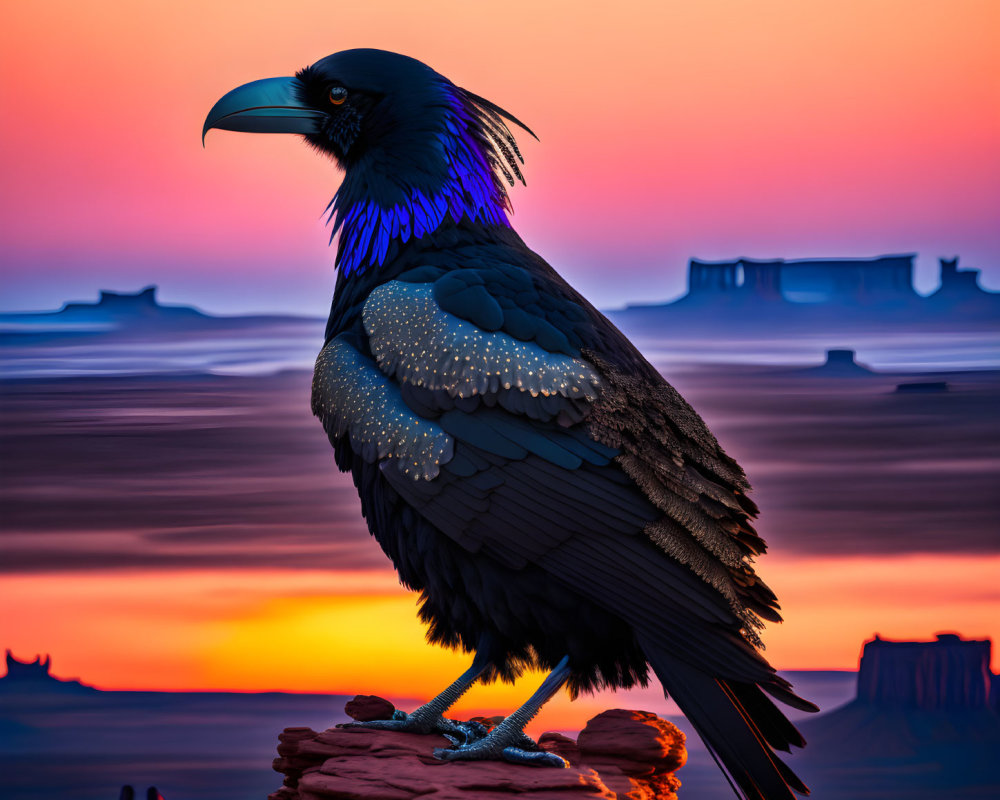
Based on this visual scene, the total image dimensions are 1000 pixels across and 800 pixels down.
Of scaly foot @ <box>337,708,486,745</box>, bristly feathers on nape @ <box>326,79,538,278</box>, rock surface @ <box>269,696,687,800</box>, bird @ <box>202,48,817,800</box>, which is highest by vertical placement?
bristly feathers on nape @ <box>326,79,538,278</box>

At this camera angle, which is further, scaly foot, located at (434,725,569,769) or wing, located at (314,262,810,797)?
scaly foot, located at (434,725,569,769)

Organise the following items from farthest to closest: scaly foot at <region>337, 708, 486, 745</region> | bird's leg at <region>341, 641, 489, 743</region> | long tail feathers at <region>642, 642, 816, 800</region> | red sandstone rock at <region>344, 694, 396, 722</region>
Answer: red sandstone rock at <region>344, 694, 396, 722</region> → scaly foot at <region>337, 708, 486, 745</region> → bird's leg at <region>341, 641, 489, 743</region> → long tail feathers at <region>642, 642, 816, 800</region>

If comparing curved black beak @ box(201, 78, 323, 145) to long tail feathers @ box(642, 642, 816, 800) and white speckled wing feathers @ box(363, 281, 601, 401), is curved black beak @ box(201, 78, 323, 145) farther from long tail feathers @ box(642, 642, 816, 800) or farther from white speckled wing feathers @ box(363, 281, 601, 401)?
long tail feathers @ box(642, 642, 816, 800)

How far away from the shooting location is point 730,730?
5.18 m

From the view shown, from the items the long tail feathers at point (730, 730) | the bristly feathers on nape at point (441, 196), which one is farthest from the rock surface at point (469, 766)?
the bristly feathers on nape at point (441, 196)

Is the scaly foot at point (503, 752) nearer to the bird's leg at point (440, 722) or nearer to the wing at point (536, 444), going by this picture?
the bird's leg at point (440, 722)

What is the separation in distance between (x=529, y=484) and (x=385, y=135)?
194 centimetres

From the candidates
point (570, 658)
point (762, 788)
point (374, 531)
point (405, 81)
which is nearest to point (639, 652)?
point (570, 658)

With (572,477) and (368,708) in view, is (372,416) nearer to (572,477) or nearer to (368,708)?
(572,477)

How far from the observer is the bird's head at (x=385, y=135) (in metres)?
5.96

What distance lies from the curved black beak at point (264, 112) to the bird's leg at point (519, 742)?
113 inches

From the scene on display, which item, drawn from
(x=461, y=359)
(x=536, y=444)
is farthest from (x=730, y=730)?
(x=461, y=359)

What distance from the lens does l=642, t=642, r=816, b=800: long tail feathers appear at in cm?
512

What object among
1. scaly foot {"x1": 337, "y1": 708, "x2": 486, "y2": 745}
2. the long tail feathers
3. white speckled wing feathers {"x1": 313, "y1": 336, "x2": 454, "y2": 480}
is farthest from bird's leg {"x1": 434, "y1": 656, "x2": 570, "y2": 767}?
white speckled wing feathers {"x1": 313, "y1": 336, "x2": 454, "y2": 480}
